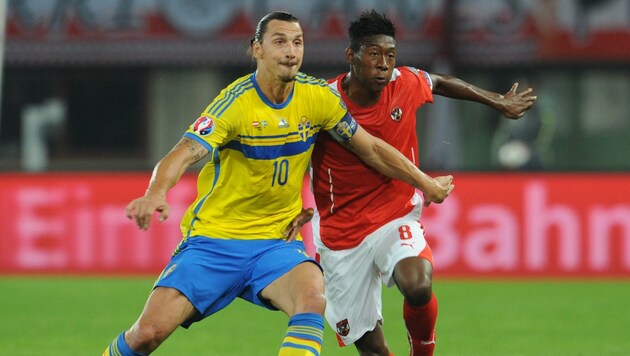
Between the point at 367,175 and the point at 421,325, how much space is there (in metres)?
0.94

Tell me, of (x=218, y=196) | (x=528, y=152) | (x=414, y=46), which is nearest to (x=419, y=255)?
(x=218, y=196)

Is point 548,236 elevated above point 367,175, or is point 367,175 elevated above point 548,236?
point 367,175

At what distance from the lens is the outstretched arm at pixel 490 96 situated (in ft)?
25.8

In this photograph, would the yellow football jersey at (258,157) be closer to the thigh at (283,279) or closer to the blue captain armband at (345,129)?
the blue captain armband at (345,129)

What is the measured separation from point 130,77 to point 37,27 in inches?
65.3

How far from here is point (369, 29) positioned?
293 inches

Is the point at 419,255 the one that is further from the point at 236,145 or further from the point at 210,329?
the point at 210,329

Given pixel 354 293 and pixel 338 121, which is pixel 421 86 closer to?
pixel 338 121

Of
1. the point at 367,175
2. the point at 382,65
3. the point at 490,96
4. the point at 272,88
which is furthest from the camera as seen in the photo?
the point at 490,96

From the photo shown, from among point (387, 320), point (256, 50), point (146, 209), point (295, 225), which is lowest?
point (387, 320)

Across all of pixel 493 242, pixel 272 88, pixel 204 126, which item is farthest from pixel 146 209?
pixel 493 242

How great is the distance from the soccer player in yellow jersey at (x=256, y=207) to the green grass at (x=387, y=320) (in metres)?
2.33

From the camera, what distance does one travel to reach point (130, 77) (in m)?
21.0

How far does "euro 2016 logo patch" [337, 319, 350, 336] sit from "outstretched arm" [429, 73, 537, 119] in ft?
4.99
